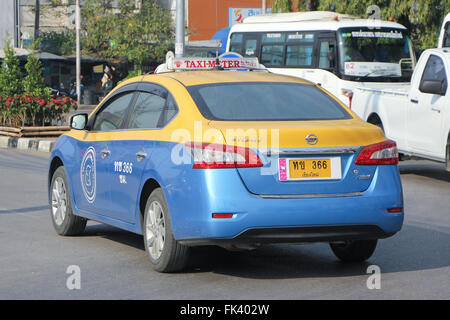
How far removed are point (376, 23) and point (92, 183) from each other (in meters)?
16.8

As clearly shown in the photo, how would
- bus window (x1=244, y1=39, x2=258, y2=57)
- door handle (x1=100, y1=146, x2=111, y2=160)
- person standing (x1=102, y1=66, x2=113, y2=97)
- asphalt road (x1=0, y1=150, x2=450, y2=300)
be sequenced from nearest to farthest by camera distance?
asphalt road (x1=0, y1=150, x2=450, y2=300)
door handle (x1=100, y1=146, x2=111, y2=160)
bus window (x1=244, y1=39, x2=258, y2=57)
person standing (x1=102, y1=66, x2=113, y2=97)

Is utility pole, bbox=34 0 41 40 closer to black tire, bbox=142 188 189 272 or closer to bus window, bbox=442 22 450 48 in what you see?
bus window, bbox=442 22 450 48

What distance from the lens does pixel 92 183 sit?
26.3 feet

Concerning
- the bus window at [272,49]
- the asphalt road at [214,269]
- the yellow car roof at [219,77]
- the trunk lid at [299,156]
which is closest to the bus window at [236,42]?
the bus window at [272,49]

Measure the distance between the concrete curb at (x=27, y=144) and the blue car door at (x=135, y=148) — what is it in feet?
39.5

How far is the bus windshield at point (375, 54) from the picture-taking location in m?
23.0

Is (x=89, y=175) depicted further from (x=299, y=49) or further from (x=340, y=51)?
(x=299, y=49)

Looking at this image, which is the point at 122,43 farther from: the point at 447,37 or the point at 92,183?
the point at 92,183

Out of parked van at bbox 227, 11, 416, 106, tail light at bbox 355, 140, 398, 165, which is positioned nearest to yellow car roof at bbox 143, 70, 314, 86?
tail light at bbox 355, 140, 398, 165

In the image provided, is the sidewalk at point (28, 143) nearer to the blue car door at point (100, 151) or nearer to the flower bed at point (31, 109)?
the flower bed at point (31, 109)

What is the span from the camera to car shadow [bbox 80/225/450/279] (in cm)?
701

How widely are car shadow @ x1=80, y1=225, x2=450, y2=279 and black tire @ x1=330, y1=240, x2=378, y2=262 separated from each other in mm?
69

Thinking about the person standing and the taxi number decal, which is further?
the person standing
